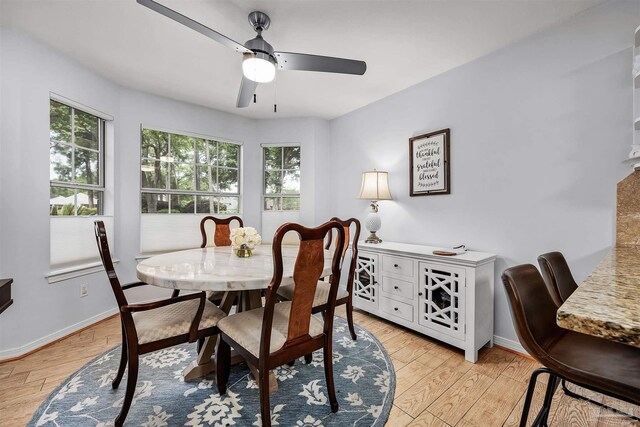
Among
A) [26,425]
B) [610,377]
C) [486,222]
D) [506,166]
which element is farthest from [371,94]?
[26,425]

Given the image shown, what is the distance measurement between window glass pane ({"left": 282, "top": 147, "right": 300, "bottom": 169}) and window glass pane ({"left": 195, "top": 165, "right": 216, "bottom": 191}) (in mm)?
1012

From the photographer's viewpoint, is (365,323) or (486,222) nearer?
(486,222)

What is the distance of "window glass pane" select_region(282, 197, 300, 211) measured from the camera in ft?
13.8

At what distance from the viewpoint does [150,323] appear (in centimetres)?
158

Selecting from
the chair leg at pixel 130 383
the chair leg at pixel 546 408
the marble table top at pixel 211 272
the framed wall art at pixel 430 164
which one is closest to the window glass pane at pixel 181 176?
the marble table top at pixel 211 272

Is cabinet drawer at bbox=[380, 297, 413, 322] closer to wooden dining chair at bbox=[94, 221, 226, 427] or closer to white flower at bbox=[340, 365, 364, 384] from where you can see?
white flower at bbox=[340, 365, 364, 384]

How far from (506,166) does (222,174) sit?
3.37m

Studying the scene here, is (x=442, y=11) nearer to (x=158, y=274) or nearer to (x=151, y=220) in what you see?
(x=158, y=274)

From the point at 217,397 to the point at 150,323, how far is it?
2.02 ft

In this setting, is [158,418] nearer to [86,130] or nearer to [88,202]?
[88,202]

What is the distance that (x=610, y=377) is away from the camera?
0.85 metres

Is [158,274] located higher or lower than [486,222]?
lower

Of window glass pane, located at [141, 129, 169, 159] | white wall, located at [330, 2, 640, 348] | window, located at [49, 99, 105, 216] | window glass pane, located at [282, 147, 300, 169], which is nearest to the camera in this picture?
white wall, located at [330, 2, 640, 348]

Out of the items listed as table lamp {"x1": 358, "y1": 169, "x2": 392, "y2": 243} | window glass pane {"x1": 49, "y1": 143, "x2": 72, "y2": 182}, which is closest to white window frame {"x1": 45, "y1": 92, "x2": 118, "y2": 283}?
window glass pane {"x1": 49, "y1": 143, "x2": 72, "y2": 182}
